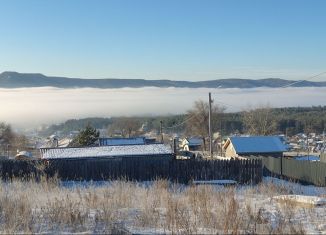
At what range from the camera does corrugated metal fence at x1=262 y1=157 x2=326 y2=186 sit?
87.4 feet

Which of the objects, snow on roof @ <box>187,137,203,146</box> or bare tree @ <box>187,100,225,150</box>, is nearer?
bare tree @ <box>187,100,225,150</box>

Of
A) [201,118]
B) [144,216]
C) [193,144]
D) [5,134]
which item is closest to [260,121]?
[201,118]

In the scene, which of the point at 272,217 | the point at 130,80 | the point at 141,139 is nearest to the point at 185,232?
the point at 272,217

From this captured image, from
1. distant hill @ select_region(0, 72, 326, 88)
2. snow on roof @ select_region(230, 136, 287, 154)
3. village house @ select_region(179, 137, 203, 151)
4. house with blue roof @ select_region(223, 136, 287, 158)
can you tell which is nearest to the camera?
distant hill @ select_region(0, 72, 326, 88)

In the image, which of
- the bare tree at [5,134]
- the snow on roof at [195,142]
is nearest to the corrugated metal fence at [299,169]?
the bare tree at [5,134]

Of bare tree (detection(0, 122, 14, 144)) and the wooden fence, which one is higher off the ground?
the wooden fence

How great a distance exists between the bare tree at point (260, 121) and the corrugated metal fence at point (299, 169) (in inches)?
1506

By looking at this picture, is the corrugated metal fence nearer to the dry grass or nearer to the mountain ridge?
the mountain ridge

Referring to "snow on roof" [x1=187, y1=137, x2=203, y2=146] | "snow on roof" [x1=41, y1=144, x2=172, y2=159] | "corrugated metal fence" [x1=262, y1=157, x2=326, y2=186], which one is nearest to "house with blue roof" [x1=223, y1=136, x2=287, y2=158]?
"corrugated metal fence" [x1=262, y1=157, x2=326, y2=186]

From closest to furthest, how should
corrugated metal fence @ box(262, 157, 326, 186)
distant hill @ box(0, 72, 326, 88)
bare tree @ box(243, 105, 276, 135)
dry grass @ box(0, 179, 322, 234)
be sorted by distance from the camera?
1. dry grass @ box(0, 179, 322, 234)
2. distant hill @ box(0, 72, 326, 88)
3. corrugated metal fence @ box(262, 157, 326, 186)
4. bare tree @ box(243, 105, 276, 135)

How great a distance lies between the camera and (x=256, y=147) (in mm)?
48125

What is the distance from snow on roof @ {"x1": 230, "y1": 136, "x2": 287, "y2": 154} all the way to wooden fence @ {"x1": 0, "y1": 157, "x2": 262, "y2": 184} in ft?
68.7

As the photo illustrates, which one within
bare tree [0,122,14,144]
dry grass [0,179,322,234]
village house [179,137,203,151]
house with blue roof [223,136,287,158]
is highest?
dry grass [0,179,322,234]

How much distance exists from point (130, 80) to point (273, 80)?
9478 mm
